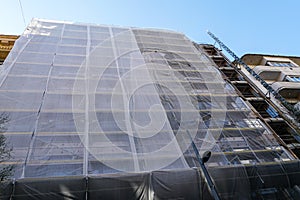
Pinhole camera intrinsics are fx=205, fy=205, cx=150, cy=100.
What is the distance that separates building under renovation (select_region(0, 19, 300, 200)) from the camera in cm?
404

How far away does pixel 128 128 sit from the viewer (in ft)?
17.8

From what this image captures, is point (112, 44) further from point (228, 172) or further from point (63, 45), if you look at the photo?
point (228, 172)

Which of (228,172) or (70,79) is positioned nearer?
(228,172)

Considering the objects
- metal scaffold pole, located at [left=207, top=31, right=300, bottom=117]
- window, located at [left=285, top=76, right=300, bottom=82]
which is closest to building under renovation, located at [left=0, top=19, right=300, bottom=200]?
metal scaffold pole, located at [left=207, top=31, right=300, bottom=117]

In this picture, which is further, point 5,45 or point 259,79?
point 259,79

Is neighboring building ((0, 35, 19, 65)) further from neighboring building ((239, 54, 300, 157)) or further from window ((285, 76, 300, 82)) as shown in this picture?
window ((285, 76, 300, 82))

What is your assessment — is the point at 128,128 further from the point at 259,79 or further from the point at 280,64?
the point at 280,64

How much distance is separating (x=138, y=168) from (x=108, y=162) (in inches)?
26.3

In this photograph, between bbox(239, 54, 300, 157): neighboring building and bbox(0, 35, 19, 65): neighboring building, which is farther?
bbox(0, 35, 19, 65): neighboring building

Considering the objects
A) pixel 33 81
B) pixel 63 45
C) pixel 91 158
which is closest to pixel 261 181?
pixel 91 158

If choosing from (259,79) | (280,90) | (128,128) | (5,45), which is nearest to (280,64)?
(280,90)

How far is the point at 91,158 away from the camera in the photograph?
448cm

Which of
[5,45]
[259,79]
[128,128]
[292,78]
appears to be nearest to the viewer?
[128,128]

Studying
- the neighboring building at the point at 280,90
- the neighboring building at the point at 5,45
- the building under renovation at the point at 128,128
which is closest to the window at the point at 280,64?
the neighboring building at the point at 280,90
